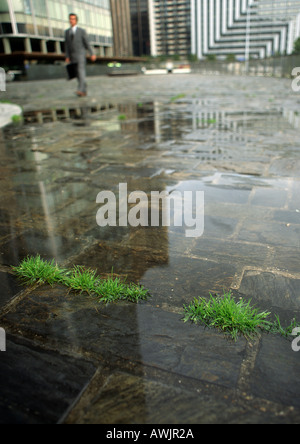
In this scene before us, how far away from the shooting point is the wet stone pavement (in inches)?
51.9

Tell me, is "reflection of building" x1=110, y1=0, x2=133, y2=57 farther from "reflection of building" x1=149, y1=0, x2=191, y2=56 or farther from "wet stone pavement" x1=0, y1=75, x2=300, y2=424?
"wet stone pavement" x1=0, y1=75, x2=300, y2=424

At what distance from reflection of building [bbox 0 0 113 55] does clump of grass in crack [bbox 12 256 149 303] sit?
1895 inches

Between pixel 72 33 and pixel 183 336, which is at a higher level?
pixel 72 33

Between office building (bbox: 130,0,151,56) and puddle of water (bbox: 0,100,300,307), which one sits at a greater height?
office building (bbox: 130,0,151,56)

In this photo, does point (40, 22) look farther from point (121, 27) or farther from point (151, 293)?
point (121, 27)

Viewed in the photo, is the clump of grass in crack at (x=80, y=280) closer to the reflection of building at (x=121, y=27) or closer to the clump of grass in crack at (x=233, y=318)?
the clump of grass in crack at (x=233, y=318)

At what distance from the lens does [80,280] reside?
2.04 meters

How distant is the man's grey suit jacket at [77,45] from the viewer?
11.4 metres

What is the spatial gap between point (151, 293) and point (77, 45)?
38.0 ft

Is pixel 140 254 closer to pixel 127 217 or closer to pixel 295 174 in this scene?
pixel 127 217

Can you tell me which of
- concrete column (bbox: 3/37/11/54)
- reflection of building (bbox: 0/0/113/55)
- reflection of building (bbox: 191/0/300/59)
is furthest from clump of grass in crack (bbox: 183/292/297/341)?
reflection of building (bbox: 191/0/300/59)

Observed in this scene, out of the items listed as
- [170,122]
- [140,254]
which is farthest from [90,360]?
[170,122]

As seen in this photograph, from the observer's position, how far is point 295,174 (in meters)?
3.97
